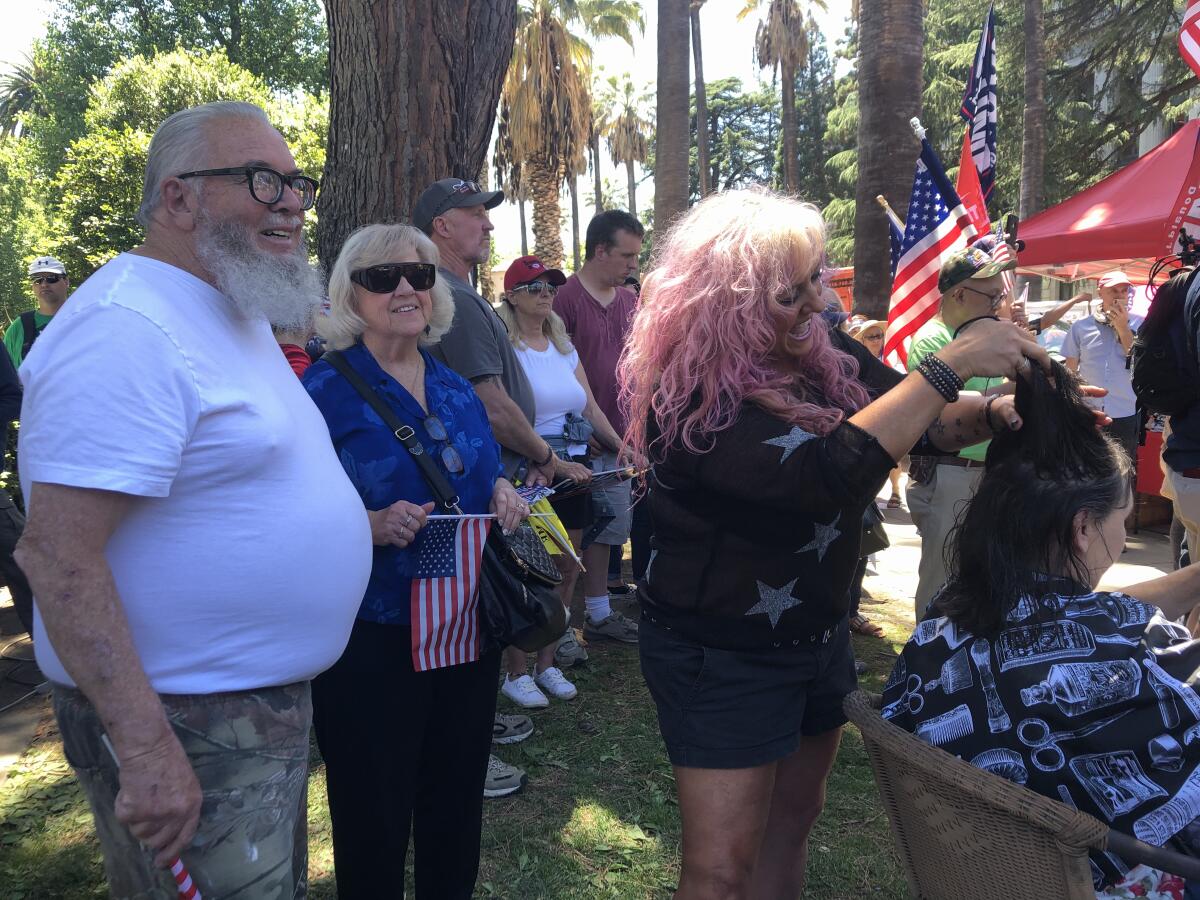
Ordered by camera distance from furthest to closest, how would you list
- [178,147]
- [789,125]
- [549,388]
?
[789,125] < [549,388] < [178,147]

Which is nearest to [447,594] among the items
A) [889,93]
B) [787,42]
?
[889,93]

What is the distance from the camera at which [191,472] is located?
4.73 feet

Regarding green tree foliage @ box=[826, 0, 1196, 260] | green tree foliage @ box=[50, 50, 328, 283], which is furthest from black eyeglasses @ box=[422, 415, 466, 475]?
green tree foliage @ box=[826, 0, 1196, 260]

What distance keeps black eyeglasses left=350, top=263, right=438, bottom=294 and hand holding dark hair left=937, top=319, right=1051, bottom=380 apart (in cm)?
142

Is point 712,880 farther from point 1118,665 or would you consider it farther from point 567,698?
point 567,698

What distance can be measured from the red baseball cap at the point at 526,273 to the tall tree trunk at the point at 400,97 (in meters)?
0.50

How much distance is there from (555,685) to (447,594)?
2.18 meters

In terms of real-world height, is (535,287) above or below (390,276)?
above

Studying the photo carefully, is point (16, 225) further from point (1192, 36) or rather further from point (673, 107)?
point (1192, 36)

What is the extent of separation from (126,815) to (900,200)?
6907 mm

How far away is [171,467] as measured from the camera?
1.37 metres

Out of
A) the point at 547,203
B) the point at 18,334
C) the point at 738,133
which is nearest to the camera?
the point at 18,334

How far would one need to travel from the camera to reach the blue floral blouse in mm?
2244

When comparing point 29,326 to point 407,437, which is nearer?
point 407,437
